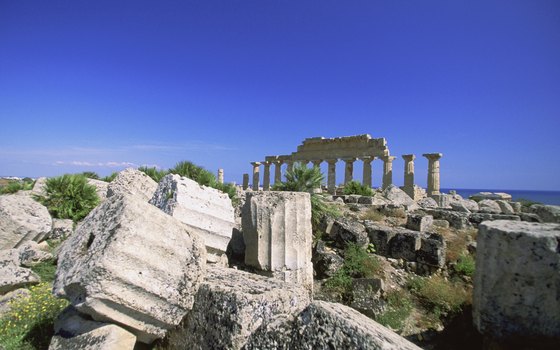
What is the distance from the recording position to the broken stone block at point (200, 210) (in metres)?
4.14

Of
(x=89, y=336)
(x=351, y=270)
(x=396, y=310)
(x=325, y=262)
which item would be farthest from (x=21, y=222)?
(x=396, y=310)

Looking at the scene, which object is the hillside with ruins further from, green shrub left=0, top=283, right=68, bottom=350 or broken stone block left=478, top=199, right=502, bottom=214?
broken stone block left=478, top=199, right=502, bottom=214

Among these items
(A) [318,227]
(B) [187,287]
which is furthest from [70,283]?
(A) [318,227]

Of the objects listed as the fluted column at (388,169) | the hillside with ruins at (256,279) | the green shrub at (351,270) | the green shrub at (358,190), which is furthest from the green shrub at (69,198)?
the fluted column at (388,169)

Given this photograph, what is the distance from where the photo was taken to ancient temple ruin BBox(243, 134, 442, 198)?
24.1 metres

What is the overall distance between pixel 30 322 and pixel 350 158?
85.5 ft

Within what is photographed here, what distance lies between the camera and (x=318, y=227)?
7.00 metres

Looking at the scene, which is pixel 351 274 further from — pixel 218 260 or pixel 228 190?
pixel 228 190

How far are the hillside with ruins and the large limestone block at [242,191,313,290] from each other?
16 mm

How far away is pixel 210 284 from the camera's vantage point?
3004 millimetres

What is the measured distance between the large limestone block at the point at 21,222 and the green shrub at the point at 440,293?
7.17 meters

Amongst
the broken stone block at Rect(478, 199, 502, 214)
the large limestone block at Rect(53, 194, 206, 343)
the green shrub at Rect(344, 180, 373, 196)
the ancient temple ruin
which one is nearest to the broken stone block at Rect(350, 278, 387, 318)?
the large limestone block at Rect(53, 194, 206, 343)

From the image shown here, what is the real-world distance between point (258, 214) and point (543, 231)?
10.6 feet

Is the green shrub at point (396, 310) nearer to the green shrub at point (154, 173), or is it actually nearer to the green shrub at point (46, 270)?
the green shrub at point (46, 270)
